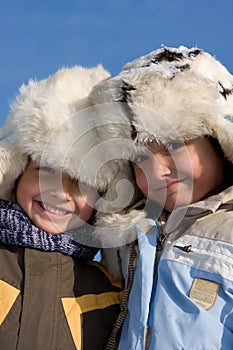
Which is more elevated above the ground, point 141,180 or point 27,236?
point 141,180

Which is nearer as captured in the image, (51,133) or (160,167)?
(160,167)

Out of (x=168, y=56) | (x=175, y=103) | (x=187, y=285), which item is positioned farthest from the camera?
(x=168, y=56)

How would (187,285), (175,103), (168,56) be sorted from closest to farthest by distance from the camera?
(187,285), (175,103), (168,56)

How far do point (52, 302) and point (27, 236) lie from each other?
243 millimetres

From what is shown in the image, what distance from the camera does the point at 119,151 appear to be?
188cm

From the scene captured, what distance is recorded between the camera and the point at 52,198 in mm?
1941

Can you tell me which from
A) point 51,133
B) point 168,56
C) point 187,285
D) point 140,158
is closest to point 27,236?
point 51,133

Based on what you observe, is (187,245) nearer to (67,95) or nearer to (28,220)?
(28,220)

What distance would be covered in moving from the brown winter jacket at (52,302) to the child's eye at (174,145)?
1.69 feet

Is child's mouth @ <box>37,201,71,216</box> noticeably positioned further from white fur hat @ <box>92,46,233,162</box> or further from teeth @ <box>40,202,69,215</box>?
white fur hat @ <box>92,46,233,162</box>

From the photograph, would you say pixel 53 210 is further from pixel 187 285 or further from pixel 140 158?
pixel 187 285

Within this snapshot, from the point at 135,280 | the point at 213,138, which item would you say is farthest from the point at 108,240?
the point at 213,138

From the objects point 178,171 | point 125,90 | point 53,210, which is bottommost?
point 53,210

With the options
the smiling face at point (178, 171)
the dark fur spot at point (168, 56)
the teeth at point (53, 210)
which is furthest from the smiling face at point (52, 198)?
the dark fur spot at point (168, 56)
